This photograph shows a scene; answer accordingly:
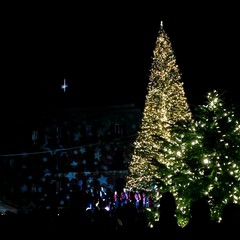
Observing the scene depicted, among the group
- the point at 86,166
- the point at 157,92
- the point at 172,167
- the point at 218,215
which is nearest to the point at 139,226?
the point at 218,215

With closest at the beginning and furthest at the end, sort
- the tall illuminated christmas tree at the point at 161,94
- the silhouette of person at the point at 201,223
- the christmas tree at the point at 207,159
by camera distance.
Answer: the silhouette of person at the point at 201,223 → the christmas tree at the point at 207,159 → the tall illuminated christmas tree at the point at 161,94

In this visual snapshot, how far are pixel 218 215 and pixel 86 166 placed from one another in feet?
106

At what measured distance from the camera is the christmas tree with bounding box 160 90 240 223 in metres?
11.6

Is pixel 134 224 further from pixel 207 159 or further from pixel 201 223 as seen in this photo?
pixel 207 159

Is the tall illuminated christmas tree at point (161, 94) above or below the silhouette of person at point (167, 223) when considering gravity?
above

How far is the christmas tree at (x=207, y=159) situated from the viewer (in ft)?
38.0

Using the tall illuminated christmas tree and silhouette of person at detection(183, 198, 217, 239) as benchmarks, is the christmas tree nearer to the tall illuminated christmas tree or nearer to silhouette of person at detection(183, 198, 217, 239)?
silhouette of person at detection(183, 198, 217, 239)

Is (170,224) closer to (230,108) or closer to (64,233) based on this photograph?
(64,233)

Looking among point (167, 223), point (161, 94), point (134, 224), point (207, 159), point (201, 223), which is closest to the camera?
point (201, 223)

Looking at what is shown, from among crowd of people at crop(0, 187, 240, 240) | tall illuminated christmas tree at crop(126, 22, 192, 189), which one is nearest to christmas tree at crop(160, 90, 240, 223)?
crowd of people at crop(0, 187, 240, 240)

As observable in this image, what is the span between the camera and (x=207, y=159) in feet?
39.9

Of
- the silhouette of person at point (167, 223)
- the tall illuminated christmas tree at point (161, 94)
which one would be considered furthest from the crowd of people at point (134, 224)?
the tall illuminated christmas tree at point (161, 94)

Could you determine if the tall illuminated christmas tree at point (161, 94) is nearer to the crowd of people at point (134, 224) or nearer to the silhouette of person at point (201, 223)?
the crowd of people at point (134, 224)

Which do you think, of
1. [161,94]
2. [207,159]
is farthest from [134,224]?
[161,94]
